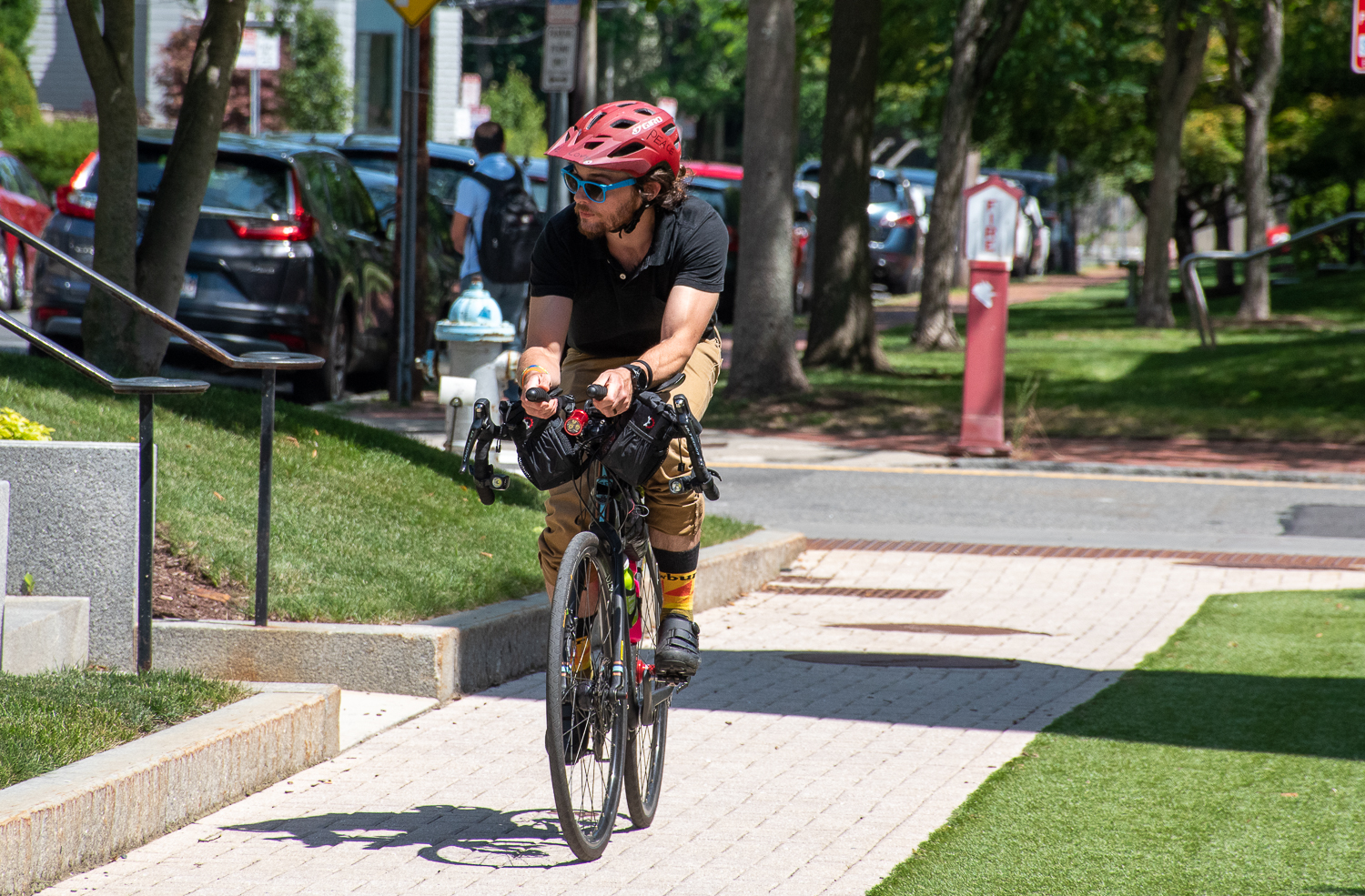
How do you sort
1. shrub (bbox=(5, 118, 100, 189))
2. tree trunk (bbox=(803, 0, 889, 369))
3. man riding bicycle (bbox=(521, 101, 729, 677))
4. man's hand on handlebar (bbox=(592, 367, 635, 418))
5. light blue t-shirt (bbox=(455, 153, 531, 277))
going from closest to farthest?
man's hand on handlebar (bbox=(592, 367, 635, 418)) < man riding bicycle (bbox=(521, 101, 729, 677)) < light blue t-shirt (bbox=(455, 153, 531, 277)) < tree trunk (bbox=(803, 0, 889, 369)) < shrub (bbox=(5, 118, 100, 189))

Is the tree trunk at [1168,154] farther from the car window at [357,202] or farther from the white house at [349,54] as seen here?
the white house at [349,54]

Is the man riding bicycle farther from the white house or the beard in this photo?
the white house

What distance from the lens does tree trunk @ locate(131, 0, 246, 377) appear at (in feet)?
28.1

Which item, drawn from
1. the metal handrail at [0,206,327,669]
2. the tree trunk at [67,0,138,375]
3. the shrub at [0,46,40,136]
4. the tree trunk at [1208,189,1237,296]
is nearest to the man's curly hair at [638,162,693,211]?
the metal handrail at [0,206,327,669]

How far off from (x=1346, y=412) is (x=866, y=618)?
9.03m

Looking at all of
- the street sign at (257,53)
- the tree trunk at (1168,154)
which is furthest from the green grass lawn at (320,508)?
the street sign at (257,53)

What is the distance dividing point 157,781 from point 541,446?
125cm

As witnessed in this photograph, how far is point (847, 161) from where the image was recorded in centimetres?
1730

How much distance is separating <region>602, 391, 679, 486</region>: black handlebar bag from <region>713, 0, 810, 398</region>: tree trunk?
11.4 m

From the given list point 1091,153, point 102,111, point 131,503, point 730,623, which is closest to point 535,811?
point 131,503

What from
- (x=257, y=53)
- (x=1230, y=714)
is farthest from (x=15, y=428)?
(x=257, y=53)

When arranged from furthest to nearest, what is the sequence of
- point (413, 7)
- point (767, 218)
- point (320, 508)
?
point (767, 218) → point (413, 7) → point (320, 508)

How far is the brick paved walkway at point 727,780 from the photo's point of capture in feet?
13.2

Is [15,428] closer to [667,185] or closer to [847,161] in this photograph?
[667,185]
